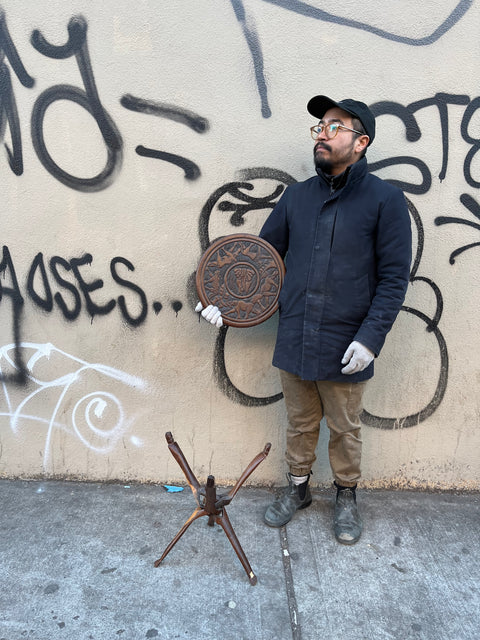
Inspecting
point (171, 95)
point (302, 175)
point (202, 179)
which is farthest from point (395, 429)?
point (171, 95)

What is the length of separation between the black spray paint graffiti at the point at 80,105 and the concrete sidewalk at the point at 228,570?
59.7 inches

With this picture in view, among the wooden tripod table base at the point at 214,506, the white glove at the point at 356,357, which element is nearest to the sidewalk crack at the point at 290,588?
the wooden tripod table base at the point at 214,506

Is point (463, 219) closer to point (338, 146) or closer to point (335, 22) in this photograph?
point (338, 146)

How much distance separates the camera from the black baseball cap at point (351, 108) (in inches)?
78.4

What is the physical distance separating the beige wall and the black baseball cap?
0.25 meters

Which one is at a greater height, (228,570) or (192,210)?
(192,210)

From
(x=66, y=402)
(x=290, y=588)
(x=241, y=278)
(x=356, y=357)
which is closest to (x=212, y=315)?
(x=241, y=278)

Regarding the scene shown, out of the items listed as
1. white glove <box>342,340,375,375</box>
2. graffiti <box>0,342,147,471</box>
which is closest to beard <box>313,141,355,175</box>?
white glove <box>342,340,375,375</box>

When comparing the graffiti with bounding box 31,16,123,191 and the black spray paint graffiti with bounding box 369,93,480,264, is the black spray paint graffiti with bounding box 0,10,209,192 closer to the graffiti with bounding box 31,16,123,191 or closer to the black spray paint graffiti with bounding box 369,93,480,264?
the graffiti with bounding box 31,16,123,191

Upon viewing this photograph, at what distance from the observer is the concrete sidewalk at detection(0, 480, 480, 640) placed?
5.82 ft

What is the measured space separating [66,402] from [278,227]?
1.34 meters

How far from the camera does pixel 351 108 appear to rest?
6.53ft

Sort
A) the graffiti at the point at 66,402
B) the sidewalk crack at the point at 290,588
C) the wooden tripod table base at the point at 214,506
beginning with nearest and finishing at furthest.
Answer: the sidewalk crack at the point at 290,588 → the wooden tripod table base at the point at 214,506 → the graffiti at the point at 66,402

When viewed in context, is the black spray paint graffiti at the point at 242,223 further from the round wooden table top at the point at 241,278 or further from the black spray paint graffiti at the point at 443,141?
the round wooden table top at the point at 241,278
